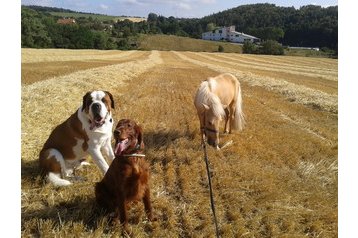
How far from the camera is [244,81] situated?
22219mm

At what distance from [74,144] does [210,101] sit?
3053 millimetres

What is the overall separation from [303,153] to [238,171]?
7.04 feet

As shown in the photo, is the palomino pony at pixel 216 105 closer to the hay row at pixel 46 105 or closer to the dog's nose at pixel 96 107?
the dog's nose at pixel 96 107

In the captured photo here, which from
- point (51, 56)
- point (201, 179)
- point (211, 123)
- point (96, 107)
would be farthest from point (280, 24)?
point (51, 56)

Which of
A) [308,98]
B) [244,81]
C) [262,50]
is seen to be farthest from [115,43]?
[308,98]

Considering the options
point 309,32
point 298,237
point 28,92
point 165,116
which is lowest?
point 298,237

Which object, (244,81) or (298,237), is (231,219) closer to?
(298,237)

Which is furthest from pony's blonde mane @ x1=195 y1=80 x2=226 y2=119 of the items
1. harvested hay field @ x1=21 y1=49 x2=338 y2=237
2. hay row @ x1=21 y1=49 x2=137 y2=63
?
hay row @ x1=21 y1=49 x2=137 y2=63

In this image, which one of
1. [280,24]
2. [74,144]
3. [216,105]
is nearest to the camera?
[74,144]

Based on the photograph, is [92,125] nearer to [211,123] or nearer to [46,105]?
[211,123]

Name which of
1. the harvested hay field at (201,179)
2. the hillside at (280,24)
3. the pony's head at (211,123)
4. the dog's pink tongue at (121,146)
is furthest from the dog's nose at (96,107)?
the hillside at (280,24)

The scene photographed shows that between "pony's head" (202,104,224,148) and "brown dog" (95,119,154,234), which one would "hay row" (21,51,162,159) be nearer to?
"brown dog" (95,119,154,234)

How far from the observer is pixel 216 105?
7.10 m

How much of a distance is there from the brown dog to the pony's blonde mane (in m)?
3.17
